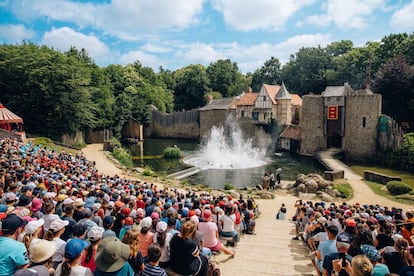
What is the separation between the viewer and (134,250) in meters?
4.04

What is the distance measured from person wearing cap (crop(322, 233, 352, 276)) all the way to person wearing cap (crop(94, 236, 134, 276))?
2762mm

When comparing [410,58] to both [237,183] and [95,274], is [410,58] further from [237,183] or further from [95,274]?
[95,274]

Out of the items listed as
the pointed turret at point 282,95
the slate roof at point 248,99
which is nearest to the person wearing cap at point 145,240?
the pointed turret at point 282,95

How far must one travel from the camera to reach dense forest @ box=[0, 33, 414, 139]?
3300 cm

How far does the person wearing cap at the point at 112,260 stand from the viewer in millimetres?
3493

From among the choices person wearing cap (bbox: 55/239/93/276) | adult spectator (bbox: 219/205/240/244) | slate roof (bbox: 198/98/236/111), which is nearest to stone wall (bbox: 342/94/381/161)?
slate roof (bbox: 198/98/236/111)

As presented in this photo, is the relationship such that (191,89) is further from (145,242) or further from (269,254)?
(145,242)

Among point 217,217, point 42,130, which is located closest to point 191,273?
point 217,217

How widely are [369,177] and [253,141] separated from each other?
22496 mm

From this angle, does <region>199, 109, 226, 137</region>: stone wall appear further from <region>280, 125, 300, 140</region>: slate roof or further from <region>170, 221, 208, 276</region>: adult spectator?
<region>170, 221, 208, 276</region>: adult spectator

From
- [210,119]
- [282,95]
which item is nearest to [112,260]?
[282,95]

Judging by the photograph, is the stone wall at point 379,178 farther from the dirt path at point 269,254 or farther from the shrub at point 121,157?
the shrub at point 121,157

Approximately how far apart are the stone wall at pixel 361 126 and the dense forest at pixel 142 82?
4.44m

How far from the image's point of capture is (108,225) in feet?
17.8
